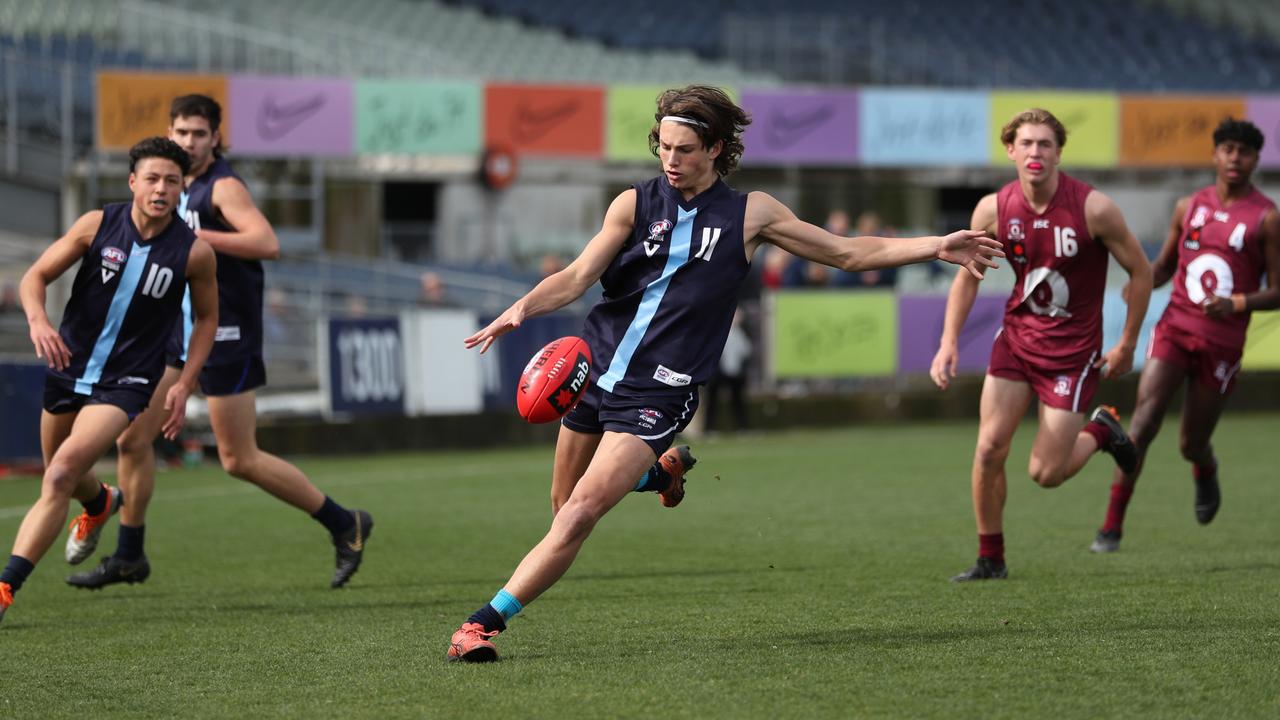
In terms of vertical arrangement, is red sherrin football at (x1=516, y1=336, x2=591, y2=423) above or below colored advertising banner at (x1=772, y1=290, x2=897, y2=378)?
above

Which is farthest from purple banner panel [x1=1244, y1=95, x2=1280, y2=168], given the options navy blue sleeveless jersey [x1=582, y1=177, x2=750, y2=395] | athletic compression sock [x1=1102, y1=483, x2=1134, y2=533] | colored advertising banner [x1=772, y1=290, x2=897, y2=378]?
navy blue sleeveless jersey [x1=582, y1=177, x2=750, y2=395]

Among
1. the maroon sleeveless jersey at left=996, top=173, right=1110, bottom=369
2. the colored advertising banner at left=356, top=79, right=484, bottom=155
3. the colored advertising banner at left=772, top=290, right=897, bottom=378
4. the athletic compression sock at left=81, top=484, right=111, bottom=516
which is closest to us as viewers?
the maroon sleeveless jersey at left=996, top=173, right=1110, bottom=369

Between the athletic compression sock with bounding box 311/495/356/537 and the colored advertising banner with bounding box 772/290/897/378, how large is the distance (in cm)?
1322

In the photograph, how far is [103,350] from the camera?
24.8ft

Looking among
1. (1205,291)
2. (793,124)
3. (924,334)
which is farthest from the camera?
(793,124)

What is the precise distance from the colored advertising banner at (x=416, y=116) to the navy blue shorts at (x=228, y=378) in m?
16.1

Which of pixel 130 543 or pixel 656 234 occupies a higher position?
pixel 656 234

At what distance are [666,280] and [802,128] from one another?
66.1ft

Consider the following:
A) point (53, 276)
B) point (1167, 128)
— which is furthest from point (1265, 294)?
point (1167, 128)

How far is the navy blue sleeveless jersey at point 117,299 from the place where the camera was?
755 centimetres

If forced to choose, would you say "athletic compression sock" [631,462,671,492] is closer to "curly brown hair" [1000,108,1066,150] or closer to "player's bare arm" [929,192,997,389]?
"player's bare arm" [929,192,997,389]

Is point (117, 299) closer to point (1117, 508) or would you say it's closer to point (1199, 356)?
point (1117, 508)

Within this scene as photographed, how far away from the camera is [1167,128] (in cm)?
2798

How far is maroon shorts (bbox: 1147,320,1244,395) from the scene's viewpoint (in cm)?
959
